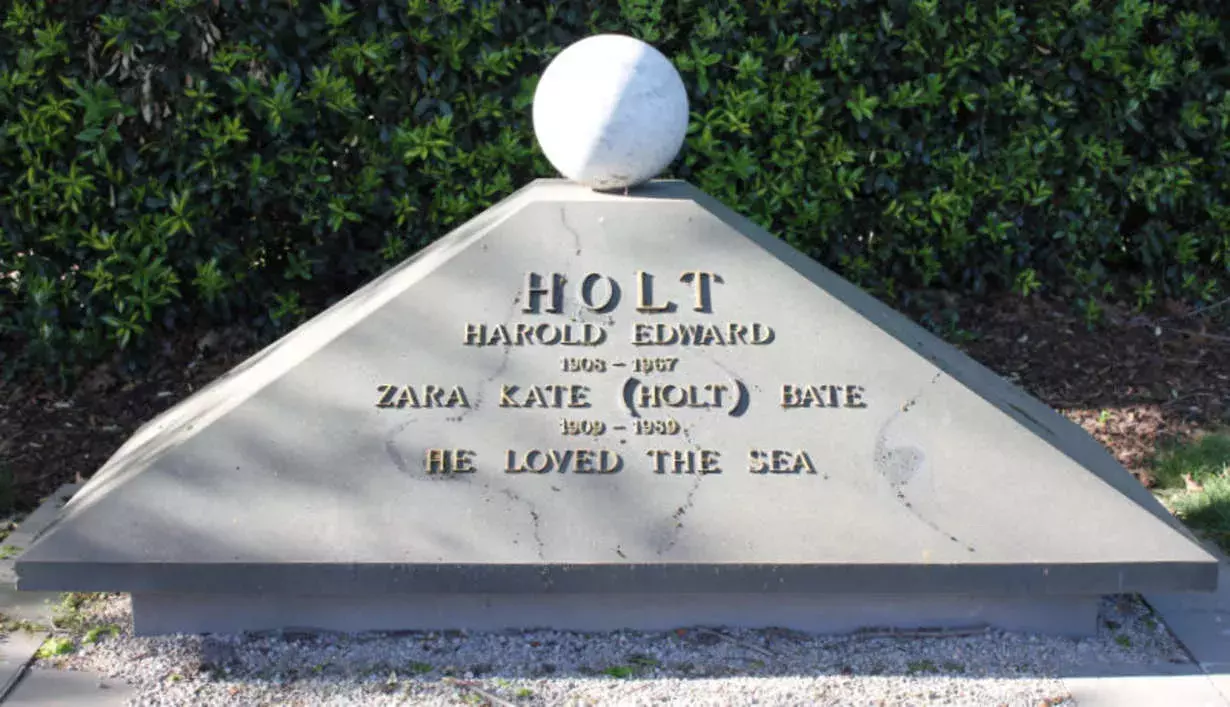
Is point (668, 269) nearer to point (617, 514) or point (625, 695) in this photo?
point (617, 514)

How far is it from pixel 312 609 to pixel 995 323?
15.0 feet

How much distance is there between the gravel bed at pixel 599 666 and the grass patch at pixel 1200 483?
113 centimetres

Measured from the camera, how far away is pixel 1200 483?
18.9ft

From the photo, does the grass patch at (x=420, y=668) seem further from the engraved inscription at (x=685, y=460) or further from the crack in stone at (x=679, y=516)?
the engraved inscription at (x=685, y=460)

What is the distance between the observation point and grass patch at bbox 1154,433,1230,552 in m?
5.34

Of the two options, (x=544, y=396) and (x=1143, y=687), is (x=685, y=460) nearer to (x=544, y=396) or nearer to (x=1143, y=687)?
(x=544, y=396)

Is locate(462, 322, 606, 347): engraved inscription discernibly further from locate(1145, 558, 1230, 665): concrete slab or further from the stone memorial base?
locate(1145, 558, 1230, 665): concrete slab

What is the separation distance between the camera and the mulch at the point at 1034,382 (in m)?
6.25

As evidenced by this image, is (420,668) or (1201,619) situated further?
(1201,619)

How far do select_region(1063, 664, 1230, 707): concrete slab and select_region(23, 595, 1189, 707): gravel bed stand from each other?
2.3 inches

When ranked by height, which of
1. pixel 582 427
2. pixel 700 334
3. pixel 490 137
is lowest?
pixel 582 427

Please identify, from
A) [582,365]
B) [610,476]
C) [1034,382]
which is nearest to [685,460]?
[610,476]

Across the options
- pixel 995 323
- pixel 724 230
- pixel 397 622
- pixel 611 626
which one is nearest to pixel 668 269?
pixel 724 230

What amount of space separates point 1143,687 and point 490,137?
164 inches
